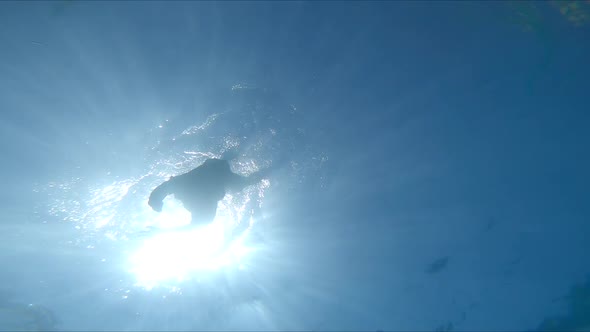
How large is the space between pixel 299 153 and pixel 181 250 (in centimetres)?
620

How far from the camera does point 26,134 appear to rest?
8078mm

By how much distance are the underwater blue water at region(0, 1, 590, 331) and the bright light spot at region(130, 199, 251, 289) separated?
0.09 metres

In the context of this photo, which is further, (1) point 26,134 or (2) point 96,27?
(1) point 26,134

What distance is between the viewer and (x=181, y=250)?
1184 cm

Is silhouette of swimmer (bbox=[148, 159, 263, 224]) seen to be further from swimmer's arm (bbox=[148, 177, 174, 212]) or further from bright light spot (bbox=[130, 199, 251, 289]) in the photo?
bright light spot (bbox=[130, 199, 251, 289])

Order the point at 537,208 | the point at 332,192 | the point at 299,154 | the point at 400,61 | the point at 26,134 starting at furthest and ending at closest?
1. the point at 537,208
2. the point at 332,192
3. the point at 299,154
4. the point at 26,134
5. the point at 400,61

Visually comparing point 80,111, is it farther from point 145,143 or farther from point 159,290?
point 159,290

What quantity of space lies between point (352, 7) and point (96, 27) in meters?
5.11

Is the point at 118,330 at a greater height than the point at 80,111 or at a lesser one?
lesser

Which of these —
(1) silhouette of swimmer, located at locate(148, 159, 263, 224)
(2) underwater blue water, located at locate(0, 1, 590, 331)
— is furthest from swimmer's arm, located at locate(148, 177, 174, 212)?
→ (2) underwater blue water, located at locate(0, 1, 590, 331)

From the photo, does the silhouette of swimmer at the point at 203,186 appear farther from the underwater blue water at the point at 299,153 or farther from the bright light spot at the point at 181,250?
the bright light spot at the point at 181,250

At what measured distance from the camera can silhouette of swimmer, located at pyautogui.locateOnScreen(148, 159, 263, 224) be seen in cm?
812

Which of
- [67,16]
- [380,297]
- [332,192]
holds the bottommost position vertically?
[380,297]

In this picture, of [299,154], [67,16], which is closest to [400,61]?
[299,154]
